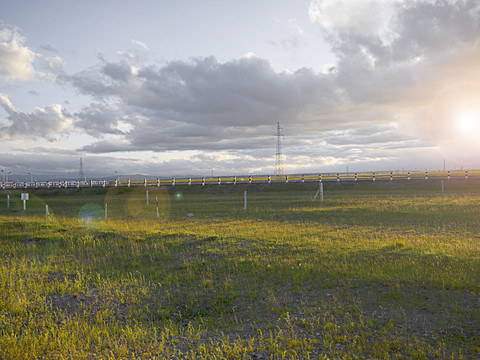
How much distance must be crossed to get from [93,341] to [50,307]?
2270mm

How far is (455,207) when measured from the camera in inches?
875

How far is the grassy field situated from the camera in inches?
223

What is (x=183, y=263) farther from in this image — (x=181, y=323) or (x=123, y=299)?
(x=181, y=323)

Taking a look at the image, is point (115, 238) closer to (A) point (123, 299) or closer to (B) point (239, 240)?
(B) point (239, 240)

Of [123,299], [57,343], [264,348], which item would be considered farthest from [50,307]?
[264,348]

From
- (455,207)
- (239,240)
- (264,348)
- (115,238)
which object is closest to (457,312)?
(264,348)

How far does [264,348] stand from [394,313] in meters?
2.73

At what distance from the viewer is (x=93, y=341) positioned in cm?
605

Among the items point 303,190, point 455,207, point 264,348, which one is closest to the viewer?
point 264,348

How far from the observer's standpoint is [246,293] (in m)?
8.09

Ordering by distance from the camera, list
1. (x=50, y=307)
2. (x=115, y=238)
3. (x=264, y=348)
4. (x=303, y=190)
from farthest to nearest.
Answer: (x=303, y=190) < (x=115, y=238) < (x=50, y=307) < (x=264, y=348)

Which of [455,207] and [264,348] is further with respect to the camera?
[455,207]

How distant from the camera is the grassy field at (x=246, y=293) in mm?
Answer: 5664

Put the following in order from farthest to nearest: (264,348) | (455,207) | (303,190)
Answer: (303,190) < (455,207) < (264,348)
